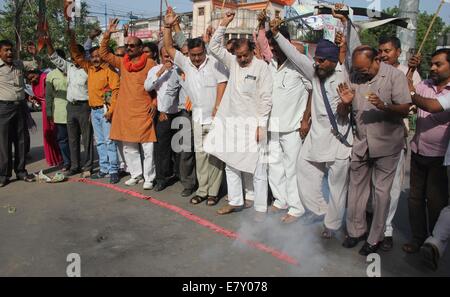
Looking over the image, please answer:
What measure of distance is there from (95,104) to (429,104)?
4.33 metres

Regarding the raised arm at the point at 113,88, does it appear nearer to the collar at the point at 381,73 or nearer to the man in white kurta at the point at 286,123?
the man in white kurta at the point at 286,123

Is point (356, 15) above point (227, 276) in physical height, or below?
above

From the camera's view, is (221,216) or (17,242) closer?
(17,242)

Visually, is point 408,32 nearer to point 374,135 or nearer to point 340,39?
point 340,39

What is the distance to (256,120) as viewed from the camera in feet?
14.2

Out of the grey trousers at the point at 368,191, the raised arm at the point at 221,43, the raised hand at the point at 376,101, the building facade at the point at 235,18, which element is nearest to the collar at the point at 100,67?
the raised arm at the point at 221,43

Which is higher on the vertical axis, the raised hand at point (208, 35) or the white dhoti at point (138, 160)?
the raised hand at point (208, 35)

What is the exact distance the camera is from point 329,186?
384 cm

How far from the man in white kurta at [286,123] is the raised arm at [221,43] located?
486mm

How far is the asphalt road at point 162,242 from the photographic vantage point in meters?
3.29

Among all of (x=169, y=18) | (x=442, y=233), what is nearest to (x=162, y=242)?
(x=442, y=233)
